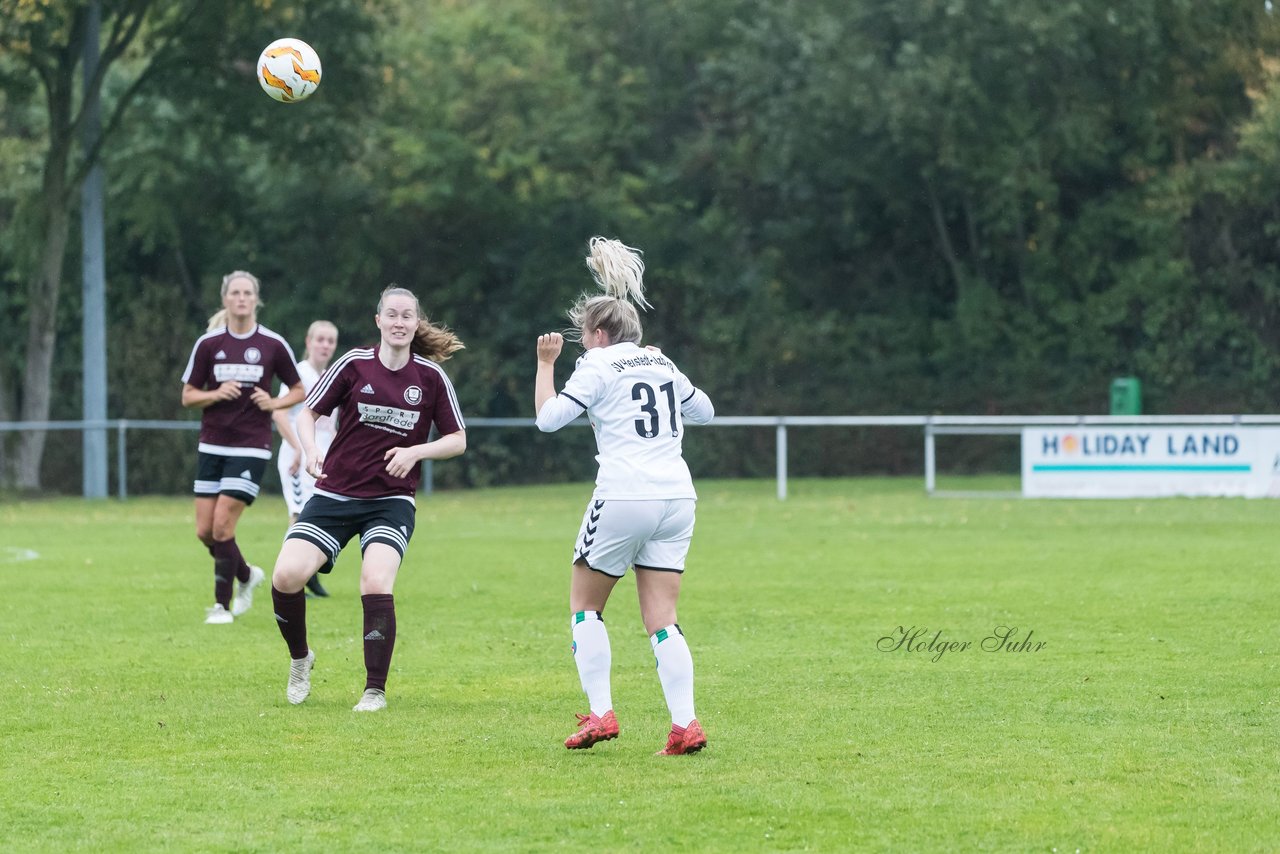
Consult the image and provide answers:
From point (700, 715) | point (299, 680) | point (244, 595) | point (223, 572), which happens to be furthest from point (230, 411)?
point (700, 715)

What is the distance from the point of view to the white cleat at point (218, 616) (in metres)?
11.2

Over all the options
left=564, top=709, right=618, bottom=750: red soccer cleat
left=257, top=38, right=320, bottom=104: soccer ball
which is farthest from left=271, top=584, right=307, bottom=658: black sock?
left=257, top=38, right=320, bottom=104: soccer ball

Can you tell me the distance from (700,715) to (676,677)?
40.2 inches

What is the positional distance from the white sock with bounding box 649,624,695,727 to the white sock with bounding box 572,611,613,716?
0.78ft

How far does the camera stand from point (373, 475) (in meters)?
7.82

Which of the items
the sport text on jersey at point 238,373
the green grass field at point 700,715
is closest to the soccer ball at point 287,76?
the sport text on jersey at point 238,373

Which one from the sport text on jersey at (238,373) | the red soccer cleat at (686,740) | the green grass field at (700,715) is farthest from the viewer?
the sport text on jersey at (238,373)

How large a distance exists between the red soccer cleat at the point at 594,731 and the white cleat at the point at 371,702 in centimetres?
131

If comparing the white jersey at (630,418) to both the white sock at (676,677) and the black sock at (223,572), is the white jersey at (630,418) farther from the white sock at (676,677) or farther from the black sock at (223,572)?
the black sock at (223,572)

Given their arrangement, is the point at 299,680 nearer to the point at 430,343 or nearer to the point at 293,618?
the point at 293,618

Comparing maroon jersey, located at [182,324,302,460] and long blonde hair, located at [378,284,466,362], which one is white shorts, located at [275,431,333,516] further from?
long blonde hair, located at [378,284,466,362]

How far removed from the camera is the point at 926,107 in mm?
29672

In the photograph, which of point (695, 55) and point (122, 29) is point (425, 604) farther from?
point (695, 55)

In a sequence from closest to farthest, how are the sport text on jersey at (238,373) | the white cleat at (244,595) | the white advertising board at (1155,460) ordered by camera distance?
the sport text on jersey at (238,373)
the white cleat at (244,595)
the white advertising board at (1155,460)
